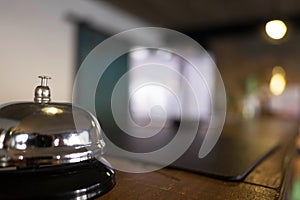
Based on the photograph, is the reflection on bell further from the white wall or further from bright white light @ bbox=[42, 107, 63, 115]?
the white wall

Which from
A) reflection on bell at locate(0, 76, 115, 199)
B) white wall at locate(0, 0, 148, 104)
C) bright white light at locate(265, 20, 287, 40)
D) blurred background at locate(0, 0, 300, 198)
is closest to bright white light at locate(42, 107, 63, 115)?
reflection on bell at locate(0, 76, 115, 199)

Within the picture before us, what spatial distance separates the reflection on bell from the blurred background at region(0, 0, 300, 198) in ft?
5.30

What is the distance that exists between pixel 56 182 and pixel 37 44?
257 cm

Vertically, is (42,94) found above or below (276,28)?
below

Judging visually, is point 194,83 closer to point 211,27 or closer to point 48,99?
point 211,27

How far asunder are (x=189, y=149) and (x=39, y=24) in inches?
94.5

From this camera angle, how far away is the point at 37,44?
265 centimetres

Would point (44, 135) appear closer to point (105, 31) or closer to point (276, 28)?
point (276, 28)

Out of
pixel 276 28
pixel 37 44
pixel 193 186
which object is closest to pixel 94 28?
pixel 37 44

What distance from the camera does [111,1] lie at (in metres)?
Answer: 3.30

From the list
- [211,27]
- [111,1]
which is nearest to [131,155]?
[111,1]

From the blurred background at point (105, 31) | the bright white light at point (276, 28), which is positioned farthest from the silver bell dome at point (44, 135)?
the bright white light at point (276, 28)

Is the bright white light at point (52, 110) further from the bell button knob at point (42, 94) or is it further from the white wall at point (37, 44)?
the white wall at point (37, 44)

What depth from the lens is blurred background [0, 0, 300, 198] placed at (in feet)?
8.07
